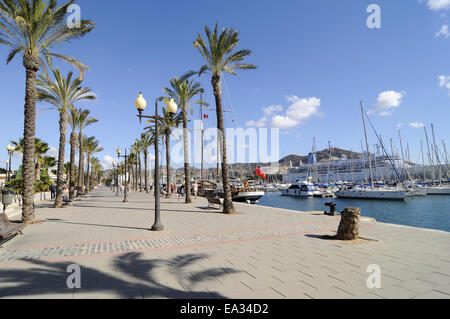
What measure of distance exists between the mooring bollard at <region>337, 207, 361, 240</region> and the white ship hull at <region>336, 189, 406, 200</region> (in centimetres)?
4168

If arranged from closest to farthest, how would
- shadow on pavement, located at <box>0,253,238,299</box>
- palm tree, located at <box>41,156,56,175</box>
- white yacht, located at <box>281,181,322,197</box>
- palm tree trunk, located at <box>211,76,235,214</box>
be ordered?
shadow on pavement, located at <box>0,253,238,299</box>, palm tree trunk, located at <box>211,76,235,214</box>, palm tree, located at <box>41,156,56,175</box>, white yacht, located at <box>281,181,322,197</box>

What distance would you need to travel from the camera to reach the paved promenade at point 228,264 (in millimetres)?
3713

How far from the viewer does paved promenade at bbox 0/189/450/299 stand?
371 centimetres

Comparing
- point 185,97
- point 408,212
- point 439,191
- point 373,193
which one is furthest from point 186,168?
point 439,191

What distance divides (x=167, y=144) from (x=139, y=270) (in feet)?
69.0

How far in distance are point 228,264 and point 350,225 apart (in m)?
4.13

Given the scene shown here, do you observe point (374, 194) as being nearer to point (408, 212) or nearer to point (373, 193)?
point (373, 193)

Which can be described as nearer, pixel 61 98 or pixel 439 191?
pixel 61 98

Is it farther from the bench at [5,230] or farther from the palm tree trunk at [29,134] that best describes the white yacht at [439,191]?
the bench at [5,230]

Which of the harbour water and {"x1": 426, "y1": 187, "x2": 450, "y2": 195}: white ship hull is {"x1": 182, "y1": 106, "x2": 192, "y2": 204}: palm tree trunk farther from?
{"x1": 426, "y1": 187, "x2": 450, "y2": 195}: white ship hull

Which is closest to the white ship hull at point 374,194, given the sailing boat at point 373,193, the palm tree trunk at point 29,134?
the sailing boat at point 373,193

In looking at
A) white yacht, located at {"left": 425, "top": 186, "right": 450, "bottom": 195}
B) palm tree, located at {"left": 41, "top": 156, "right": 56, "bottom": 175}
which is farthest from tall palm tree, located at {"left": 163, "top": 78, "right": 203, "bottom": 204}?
white yacht, located at {"left": 425, "top": 186, "right": 450, "bottom": 195}

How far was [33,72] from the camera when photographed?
10.3 meters

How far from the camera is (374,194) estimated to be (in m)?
42.1
